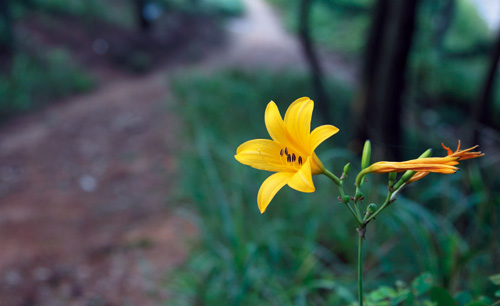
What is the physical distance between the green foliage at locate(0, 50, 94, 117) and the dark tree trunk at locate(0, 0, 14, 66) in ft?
0.72

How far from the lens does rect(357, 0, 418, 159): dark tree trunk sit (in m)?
3.56

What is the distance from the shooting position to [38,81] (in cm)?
737

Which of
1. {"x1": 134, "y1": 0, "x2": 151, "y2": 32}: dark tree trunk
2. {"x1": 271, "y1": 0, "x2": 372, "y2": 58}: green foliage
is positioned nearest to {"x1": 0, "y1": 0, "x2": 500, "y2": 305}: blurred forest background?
{"x1": 271, "y1": 0, "x2": 372, "y2": 58}: green foliage

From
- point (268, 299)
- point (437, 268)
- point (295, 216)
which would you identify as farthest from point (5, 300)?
point (437, 268)

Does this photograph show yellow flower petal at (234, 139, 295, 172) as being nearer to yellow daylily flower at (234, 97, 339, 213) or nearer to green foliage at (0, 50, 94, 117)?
yellow daylily flower at (234, 97, 339, 213)

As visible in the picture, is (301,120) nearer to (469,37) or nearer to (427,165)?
(427,165)

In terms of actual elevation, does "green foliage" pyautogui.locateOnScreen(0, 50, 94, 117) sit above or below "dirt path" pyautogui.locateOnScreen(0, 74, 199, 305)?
above

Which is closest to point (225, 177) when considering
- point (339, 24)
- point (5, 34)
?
point (5, 34)

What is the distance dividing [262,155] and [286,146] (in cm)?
7

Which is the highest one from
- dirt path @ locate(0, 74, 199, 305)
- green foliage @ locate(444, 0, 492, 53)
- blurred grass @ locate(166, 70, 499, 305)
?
green foliage @ locate(444, 0, 492, 53)

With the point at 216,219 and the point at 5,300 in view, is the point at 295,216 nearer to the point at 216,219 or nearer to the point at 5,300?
the point at 216,219

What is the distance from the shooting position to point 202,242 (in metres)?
2.99

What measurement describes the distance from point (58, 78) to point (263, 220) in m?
6.66

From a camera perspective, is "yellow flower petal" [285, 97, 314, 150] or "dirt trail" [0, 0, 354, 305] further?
"dirt trail" [0, 0, 354, 305]
